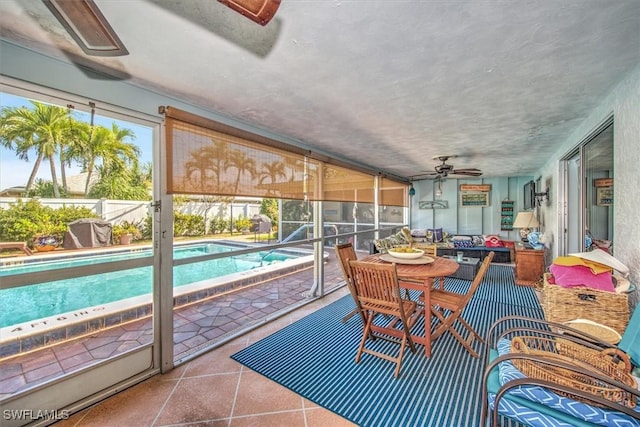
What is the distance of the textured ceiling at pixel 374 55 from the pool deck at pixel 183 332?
1.98m

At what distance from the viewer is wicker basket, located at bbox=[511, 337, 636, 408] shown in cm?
119

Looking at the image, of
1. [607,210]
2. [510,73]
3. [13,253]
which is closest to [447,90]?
[510,73]

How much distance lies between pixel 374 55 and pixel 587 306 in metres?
2.32

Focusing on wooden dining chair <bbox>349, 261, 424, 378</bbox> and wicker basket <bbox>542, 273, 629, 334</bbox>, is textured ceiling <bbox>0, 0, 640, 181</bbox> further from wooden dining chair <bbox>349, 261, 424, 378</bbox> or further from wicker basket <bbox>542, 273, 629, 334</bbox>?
wicker basket <bbox>542, 273, 629, 334</bbox>

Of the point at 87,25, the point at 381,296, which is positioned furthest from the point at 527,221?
the point at 87,25

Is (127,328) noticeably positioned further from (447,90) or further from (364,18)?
(447,90)

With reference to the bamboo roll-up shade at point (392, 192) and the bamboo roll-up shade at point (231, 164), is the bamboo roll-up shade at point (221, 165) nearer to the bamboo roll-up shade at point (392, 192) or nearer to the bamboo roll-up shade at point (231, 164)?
the bamboo roll-up shade at point (231, 164)

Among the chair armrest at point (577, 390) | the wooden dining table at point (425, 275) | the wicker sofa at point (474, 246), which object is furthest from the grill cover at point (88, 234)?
the wicker sofa at point (474, 246)

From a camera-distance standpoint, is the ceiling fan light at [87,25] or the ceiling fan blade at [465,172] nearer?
the ceiling fan light at [87,25]

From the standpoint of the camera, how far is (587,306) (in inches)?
76.7

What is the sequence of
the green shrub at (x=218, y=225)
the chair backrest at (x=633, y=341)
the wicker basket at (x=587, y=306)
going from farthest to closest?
the green shrub at (x=218, y=225) < the wicker basket at (x=587, y=306) < the chair backrest at (x=633, y=341)

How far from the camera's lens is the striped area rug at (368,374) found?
5.71 feet

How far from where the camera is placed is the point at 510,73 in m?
1.84

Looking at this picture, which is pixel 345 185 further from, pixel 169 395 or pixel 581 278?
pixel 169 395
